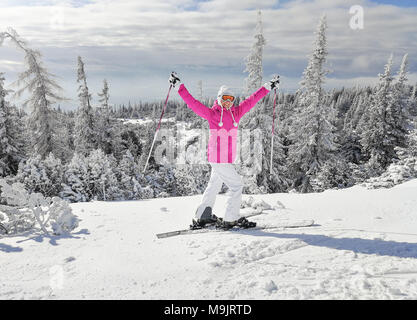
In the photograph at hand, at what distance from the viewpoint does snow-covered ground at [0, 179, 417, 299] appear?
8.63ft

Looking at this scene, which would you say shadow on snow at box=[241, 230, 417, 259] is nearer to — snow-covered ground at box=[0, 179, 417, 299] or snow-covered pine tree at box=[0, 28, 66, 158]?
snow-covered ground at box=[0, 179, 417, 299]

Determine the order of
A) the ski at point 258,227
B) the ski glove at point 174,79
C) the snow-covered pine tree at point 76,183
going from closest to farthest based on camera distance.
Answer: the ski at point 258,227 → the ski glove at point 174,79 → the snow-covered pine tree at point 76,183

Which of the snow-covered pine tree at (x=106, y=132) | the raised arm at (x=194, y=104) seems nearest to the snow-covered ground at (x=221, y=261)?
the raised arm at (x=194, y=104)

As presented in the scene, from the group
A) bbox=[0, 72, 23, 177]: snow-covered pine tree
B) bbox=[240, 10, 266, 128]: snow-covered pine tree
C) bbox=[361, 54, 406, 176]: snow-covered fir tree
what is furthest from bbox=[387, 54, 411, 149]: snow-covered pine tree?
bbox=[0, 72, 23, 177]: snow-covered pine tree

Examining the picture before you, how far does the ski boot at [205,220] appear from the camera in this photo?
463 cm

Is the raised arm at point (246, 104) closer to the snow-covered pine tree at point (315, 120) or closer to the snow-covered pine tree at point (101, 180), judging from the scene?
the snow-covered pine tree at point (101, 180)

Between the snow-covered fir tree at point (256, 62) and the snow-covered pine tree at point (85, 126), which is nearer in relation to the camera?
the snow-covered fir tree at point (256, 62)

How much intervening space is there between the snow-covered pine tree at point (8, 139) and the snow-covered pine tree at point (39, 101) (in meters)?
1.33

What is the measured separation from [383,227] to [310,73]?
22011 mm

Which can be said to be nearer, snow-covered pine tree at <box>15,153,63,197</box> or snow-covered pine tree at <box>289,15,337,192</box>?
snow-covered pine tree at <box>15,153,63,197</box>

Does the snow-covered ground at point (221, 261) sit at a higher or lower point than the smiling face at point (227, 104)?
lower

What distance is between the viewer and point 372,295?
8.14 feet

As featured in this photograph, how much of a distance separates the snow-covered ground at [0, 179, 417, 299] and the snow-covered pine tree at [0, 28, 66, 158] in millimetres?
21416
